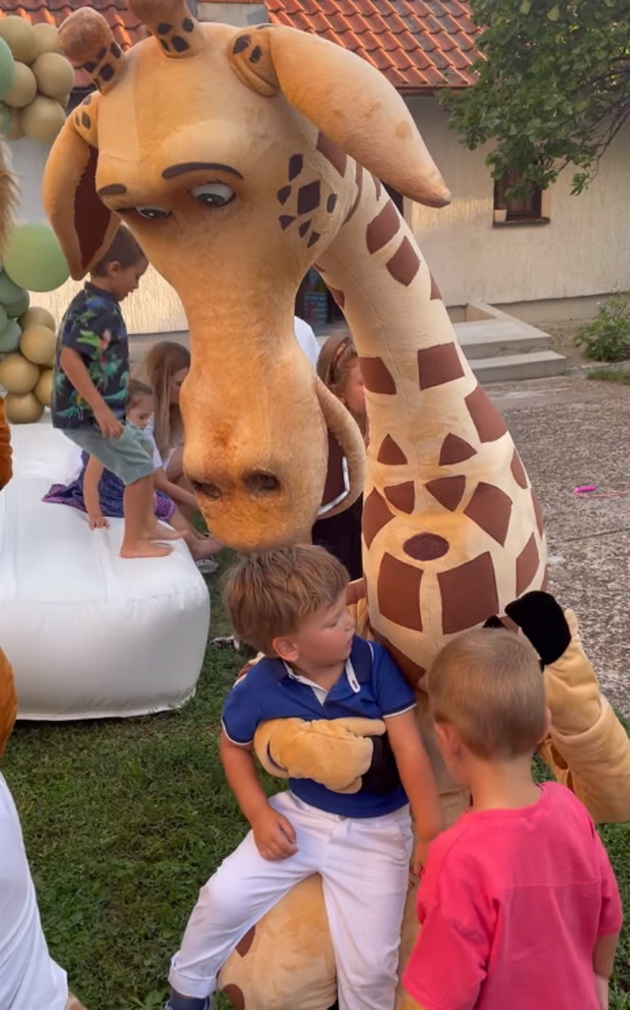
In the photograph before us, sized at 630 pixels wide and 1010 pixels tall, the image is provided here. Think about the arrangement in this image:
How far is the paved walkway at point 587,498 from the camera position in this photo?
3.66 meters

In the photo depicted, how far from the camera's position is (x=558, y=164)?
9.66 metres

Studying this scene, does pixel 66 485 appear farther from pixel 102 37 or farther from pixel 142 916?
pixel 102 37

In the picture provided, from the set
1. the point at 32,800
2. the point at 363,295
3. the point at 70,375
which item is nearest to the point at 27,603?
the point at 32,800

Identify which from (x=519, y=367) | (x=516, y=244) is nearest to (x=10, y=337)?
(x=519, y=367)

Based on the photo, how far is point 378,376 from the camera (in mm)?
1452

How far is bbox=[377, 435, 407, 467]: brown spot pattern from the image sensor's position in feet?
4.90

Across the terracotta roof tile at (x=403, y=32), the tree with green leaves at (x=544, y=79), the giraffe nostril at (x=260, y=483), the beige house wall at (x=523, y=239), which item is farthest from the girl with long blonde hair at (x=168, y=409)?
the beige house wall at (x=523, y=239)

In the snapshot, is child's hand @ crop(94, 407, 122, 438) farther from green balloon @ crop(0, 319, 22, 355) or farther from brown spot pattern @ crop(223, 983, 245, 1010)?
brown spot pattern @ crop(223, 983, 245, 1010)

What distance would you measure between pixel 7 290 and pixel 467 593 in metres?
3.73

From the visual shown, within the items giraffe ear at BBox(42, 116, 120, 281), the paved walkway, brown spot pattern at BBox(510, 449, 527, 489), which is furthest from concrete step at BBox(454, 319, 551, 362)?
giraffe ear at BBox(42, 116, 120, 281)

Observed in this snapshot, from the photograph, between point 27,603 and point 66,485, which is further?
point 66,485

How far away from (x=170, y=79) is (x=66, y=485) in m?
3.08

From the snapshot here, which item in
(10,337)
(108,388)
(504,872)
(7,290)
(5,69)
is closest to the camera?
(504,872)

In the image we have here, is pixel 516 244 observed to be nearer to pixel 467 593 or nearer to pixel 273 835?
pixel 467 593
